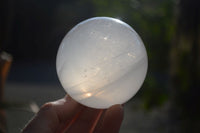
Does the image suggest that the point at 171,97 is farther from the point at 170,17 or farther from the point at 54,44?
Answer: the point at 54,44

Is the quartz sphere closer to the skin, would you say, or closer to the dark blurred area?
the skin

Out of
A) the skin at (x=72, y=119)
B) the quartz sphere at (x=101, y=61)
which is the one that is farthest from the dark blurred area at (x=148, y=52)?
the quartz sphere at (x=101, y=61)

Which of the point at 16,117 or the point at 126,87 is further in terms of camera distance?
the point at 16,117

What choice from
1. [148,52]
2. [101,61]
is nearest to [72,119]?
[101,61]

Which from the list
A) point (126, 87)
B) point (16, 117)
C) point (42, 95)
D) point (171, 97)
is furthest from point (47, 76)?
point (126, 87)

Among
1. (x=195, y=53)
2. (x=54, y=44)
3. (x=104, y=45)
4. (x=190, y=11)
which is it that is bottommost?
(x=54, y=44)

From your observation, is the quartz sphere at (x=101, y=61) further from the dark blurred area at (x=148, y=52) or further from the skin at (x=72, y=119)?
the dark blurred area at (x=148, y=52)

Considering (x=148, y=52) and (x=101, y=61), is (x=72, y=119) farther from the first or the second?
(x=148, y=52)

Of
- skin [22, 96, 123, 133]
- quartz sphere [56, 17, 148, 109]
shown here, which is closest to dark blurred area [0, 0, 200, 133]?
skin [22, 96, 123, 133]
